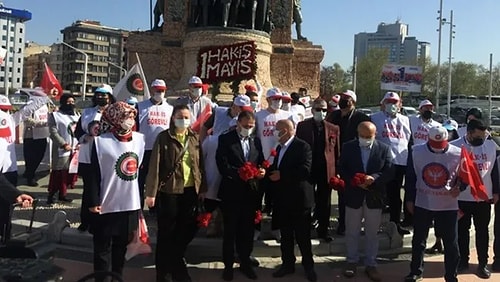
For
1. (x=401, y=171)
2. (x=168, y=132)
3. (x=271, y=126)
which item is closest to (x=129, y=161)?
(x=168, y=132)

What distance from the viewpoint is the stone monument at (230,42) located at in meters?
14.9

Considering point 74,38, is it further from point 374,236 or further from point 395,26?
point 374,236

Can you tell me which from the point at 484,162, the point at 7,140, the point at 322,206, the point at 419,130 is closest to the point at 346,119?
the point at 322,206

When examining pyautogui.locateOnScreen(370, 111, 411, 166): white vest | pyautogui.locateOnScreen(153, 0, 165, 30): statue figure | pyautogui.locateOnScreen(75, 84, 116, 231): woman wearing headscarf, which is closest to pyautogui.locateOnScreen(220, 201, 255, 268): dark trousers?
pyautogui.locateOnScreen(75, 84, 116, 231): woman wearing headscarf

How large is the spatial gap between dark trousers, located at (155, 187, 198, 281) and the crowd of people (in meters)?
0.01

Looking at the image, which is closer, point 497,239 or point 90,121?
point 497,239

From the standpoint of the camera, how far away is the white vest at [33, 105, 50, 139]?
10.9 m

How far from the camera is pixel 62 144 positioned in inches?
374

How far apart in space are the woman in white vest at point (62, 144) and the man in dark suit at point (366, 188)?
5042 millimetres

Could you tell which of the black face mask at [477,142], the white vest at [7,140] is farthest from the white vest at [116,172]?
the black face mask at [477,142]

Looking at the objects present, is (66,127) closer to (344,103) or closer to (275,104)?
(275,104)

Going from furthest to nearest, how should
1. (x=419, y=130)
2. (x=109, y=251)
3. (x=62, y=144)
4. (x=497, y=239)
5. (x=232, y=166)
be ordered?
(x=62, y=144)
(x=419, y=130)
(x=497, y=239)
(x=232, y=166)
(x=109, y=251)

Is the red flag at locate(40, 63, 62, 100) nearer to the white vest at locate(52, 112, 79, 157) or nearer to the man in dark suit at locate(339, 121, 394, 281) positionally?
the white vest at locate(52, 112, 79, 157)

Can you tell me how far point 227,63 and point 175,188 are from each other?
3.61m
